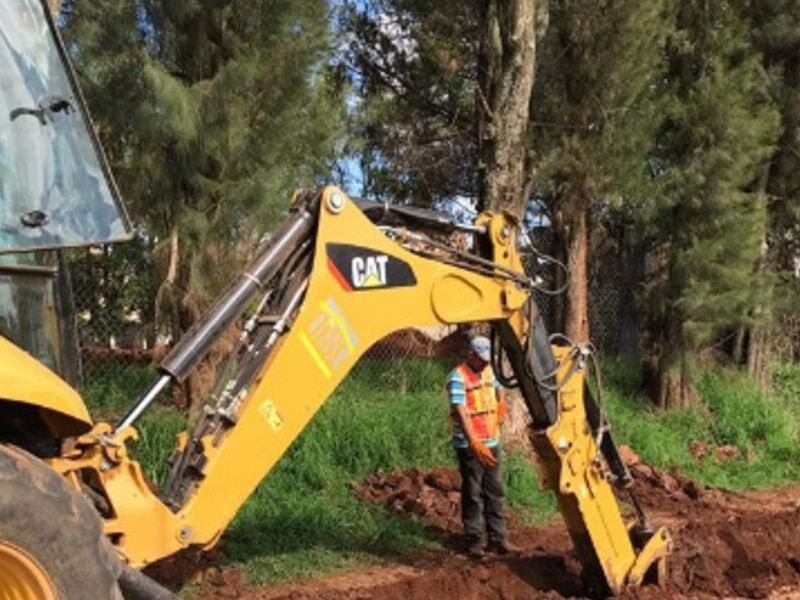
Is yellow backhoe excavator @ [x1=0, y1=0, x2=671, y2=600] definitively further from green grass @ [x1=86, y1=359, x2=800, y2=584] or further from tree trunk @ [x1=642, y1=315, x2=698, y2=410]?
tree trunk @ [x1=642, y1=315, x2=698, y2=410]

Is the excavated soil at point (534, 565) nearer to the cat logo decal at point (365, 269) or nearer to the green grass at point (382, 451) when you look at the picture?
the green grass at point (382, 451)

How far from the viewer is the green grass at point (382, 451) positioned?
8023 millimetres

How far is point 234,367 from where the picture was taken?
187 inches

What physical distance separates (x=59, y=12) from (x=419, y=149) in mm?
4579

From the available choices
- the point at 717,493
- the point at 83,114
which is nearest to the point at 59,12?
the point at 83,114

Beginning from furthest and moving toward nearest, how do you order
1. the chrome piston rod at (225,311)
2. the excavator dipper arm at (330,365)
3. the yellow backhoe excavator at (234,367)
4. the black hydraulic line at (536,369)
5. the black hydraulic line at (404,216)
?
the black hydraulic line at (536,369)
the black hydraulic line at (404,216)
the chrome piston rod at (225,311)
the excavator dipper arm at (330,365)
the yellow backhoe excavator at (234,367)

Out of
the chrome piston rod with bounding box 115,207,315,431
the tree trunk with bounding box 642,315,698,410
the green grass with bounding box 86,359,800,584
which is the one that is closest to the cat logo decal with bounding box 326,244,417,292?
the chrome piston rod with bounding box 115,207,315,431

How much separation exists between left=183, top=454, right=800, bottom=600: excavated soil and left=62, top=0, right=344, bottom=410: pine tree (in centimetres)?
227

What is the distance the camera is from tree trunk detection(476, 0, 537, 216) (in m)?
9.65

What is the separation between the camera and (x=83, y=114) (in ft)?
13.0

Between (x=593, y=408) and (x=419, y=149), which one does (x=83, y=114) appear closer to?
(x=593, y=408)

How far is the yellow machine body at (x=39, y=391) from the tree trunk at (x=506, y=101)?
6380 millimetres

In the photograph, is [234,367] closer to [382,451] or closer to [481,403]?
[481,403]

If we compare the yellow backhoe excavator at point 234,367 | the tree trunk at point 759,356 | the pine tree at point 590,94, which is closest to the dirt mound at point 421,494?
the yellow backhoe excavator at point 234,367
